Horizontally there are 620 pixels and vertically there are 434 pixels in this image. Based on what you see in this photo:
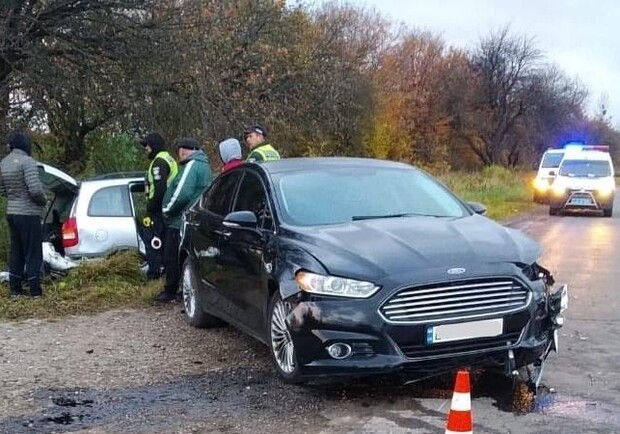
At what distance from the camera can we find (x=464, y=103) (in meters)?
56.7

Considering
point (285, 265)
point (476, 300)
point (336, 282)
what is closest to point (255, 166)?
point (285, 265)

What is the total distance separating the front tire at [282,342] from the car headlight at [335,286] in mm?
254

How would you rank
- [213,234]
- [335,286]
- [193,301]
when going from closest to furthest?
[335,286] → [213,234] → [193,301]

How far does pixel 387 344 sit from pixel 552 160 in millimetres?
26873

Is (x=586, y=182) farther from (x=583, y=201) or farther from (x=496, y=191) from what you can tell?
(x=496, y=191)

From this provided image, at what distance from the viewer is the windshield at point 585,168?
2506 centimetres

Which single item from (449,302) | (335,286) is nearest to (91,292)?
(335,286)

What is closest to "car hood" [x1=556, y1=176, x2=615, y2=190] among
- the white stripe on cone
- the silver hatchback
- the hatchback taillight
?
the silver hatchback

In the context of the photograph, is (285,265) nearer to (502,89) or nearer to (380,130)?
(380,130)

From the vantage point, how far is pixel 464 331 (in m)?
5.47

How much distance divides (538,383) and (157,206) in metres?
5.07

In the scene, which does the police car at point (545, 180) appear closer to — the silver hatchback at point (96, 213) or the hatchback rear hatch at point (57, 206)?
the silver hatchback at point (96, 213)

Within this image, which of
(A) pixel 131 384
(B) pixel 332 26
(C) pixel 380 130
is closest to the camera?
(A) pixel 131 384

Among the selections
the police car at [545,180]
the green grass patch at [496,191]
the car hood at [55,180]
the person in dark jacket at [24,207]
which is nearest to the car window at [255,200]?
the person in dark jacket at [24,207]
